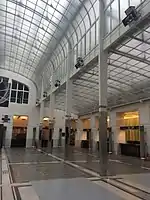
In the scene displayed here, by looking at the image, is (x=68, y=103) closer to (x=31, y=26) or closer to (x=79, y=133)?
(x=31, y=26)

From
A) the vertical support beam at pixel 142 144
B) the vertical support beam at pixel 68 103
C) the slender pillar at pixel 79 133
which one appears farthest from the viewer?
the slender pillar at pixel 79 133

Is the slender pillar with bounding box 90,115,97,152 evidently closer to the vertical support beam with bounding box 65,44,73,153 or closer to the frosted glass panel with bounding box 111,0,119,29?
the vertical support beam with bounding box 65,44,73,153

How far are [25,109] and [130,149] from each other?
24409 mm

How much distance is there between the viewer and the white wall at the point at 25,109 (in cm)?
3969

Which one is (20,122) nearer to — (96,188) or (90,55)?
(90,55)

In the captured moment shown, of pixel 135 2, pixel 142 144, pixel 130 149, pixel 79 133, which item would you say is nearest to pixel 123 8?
pixel 135 2

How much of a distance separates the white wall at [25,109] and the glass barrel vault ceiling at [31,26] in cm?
402

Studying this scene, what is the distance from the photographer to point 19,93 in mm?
42562

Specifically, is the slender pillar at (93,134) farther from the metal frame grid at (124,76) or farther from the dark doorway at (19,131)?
the dark doorway at (19,131)

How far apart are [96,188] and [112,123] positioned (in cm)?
2307

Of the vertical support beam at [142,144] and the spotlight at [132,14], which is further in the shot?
the vertical support beam at [142,144]

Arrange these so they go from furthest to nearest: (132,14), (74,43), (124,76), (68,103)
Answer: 1. (124,76)
2. (74,43)
3. (68,103)
4. (132,14)

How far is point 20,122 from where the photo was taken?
42.4m

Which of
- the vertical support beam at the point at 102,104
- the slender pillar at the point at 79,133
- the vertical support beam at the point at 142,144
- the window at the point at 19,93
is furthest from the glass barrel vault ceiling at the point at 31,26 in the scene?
the slender pillar at the point at 79,133
